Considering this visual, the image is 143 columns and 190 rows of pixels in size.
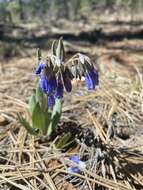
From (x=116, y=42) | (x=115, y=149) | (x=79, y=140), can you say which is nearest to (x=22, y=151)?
(x=79, y=140)

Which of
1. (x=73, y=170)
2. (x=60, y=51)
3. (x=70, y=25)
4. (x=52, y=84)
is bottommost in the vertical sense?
(x=73, y=170)

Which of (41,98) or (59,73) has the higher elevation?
(59,73)

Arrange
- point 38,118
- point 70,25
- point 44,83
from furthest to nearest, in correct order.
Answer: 1. point 70,25
2. point 38,118
3. point 44,83

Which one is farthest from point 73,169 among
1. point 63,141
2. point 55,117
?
point 55,117

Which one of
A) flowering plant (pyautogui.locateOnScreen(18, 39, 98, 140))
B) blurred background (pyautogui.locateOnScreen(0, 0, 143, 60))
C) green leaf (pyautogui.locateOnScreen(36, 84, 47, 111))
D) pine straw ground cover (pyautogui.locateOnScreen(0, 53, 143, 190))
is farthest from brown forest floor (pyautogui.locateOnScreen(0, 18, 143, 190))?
blurred background (pyautogui.locateOnScreen(0, 0, 143, 60))

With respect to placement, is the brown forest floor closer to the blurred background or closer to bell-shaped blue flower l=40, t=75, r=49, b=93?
bell-shaped blue flower l=40, t=75, r=49, b=93

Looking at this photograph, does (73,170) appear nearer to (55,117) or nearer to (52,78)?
(55,117)

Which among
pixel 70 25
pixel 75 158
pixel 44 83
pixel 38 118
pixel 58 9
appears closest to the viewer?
pixel 44 83
